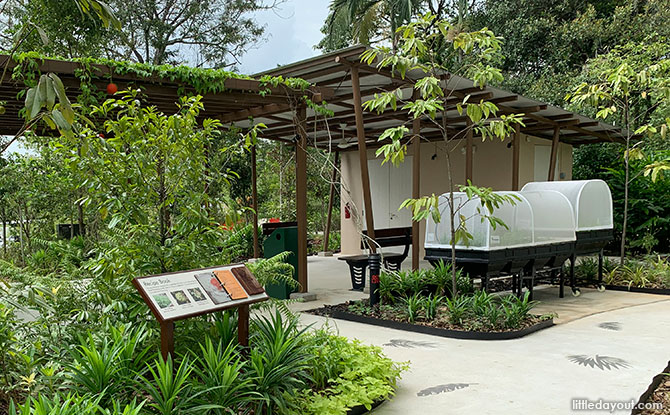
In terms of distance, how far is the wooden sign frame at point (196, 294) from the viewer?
324 cm

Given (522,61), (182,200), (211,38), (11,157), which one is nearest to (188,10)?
(211,38)

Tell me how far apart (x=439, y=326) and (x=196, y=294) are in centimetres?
345

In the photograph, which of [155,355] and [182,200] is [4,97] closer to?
[182,200]

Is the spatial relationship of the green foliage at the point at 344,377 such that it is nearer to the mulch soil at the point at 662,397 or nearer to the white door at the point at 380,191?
the mulch soil at the point at 662,397

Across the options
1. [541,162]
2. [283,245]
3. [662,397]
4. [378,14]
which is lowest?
[662,397]

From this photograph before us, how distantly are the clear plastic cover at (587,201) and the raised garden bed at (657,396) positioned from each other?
4.34 metres

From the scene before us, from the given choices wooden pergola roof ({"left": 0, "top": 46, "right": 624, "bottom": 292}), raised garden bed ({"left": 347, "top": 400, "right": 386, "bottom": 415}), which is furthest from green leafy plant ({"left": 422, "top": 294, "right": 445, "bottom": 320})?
raised garden bed ({"left": 347, "top": 400, "right": 386, "bottom": 415})

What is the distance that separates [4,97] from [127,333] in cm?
474

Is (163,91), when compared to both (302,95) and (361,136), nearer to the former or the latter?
(302,95)

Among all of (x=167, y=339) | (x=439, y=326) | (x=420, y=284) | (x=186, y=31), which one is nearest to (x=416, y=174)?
(x=420, y=284)

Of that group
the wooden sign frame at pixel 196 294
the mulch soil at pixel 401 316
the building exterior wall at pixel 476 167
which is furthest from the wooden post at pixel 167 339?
the building exterior wall at pixel 476 167

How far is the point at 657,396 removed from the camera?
415 cm

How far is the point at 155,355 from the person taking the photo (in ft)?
11.4

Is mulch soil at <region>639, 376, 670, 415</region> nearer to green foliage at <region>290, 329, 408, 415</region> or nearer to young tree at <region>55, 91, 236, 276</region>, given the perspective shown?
green foliage at <region>290, 329, 408, 415</region>
